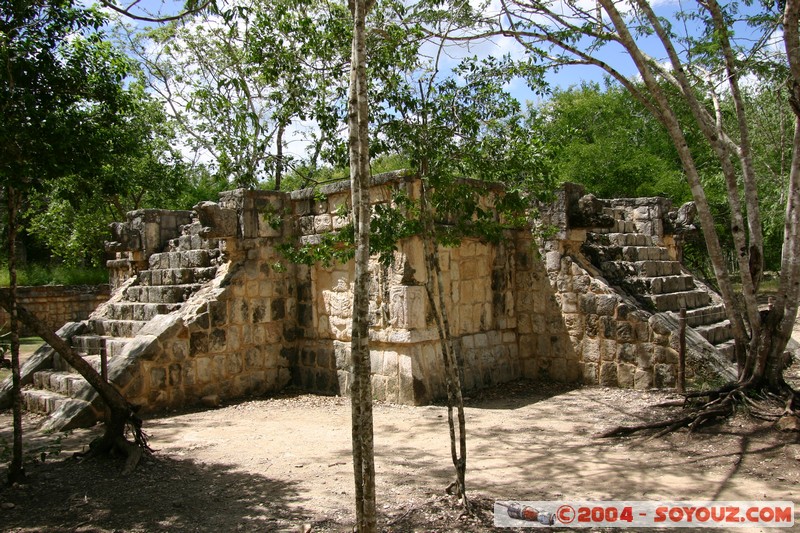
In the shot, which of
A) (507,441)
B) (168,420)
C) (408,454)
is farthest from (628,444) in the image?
(168,420)

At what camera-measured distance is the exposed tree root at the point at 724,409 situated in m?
6.27

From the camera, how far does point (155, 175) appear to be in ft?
55.9

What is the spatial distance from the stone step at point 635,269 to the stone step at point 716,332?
104 cm

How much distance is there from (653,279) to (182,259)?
708cm

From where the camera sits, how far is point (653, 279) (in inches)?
374

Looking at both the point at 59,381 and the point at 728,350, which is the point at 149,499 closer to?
the point at 59,381

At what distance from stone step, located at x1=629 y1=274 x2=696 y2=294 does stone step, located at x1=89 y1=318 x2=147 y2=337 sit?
6.96 meters

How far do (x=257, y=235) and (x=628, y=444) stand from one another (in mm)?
5650

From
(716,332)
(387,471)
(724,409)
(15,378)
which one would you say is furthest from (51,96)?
(716,332)

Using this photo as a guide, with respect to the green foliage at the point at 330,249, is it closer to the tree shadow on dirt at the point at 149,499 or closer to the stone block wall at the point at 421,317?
the tree shadow on dirt at the point at 149,499

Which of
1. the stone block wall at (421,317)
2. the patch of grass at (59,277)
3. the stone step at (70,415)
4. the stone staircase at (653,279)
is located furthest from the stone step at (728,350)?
the patch of grass at (59,277)

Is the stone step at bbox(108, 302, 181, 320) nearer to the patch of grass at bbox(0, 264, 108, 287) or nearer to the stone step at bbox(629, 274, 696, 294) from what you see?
the stone step at bbox(629, 274, 696, 294)

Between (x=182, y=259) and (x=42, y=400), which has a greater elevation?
(x=182, y=259)

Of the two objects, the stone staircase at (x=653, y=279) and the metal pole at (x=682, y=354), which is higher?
the stone staircase at (x=653, y=279)
